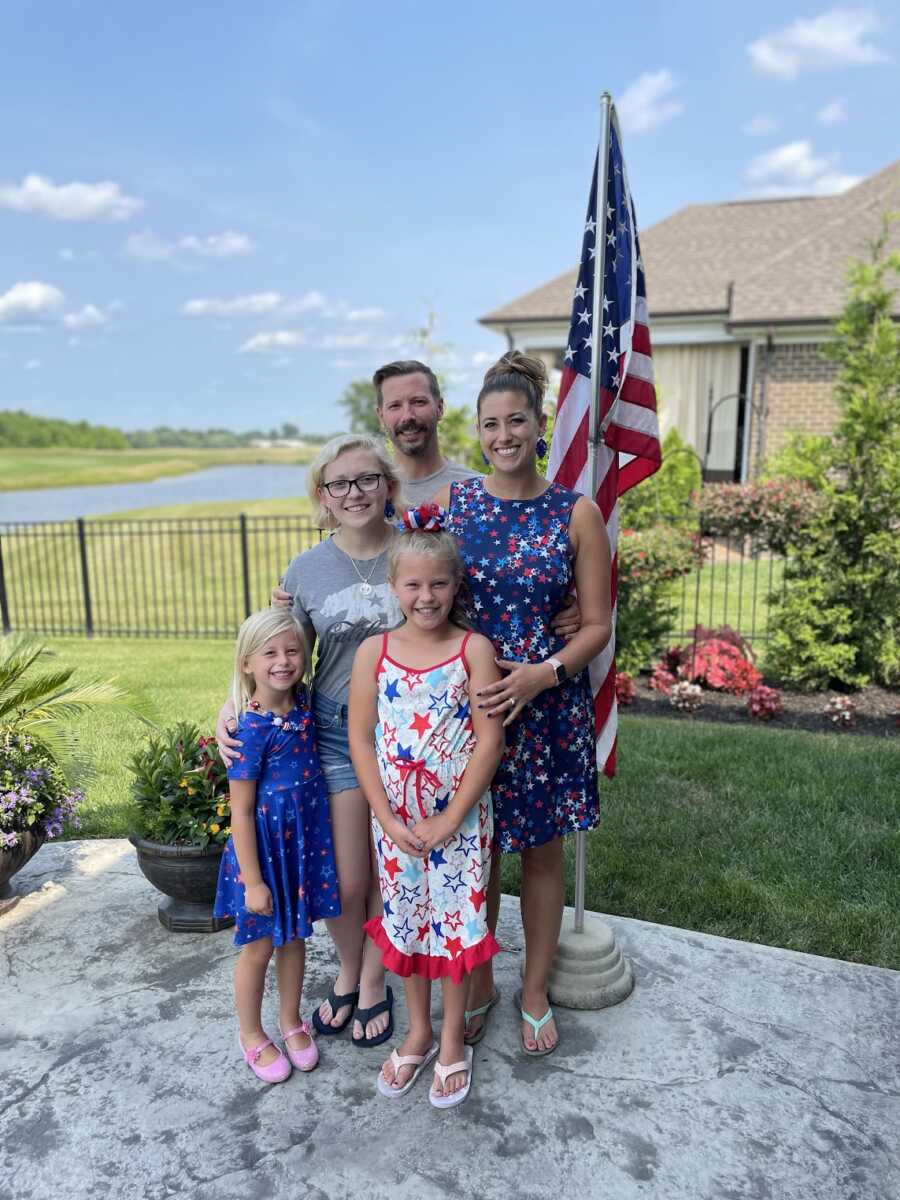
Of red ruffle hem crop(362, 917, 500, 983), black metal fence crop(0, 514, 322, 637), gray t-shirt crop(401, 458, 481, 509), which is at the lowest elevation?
black metal fence crop(0, 514, 322, 637)

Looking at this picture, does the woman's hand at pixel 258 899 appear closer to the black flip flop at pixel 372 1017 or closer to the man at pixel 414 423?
the black flip flop at pixel 372 1017

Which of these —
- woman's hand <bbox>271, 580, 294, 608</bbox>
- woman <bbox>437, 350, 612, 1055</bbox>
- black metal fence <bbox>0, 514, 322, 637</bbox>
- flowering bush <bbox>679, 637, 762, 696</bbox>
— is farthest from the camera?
black metal fence <bbox>0, 514, 322, 637</bbox>

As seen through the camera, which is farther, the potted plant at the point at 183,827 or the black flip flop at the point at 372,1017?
the potted plant at the point at 183,827

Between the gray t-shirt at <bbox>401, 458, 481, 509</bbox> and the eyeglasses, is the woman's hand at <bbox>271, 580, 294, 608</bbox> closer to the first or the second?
the eyeglasses

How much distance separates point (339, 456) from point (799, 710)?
577 cm

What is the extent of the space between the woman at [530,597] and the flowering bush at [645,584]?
200 inches

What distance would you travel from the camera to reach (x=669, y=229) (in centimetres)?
2030

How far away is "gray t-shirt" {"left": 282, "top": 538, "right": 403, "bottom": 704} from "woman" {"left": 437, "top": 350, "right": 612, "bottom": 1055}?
0.95 feet

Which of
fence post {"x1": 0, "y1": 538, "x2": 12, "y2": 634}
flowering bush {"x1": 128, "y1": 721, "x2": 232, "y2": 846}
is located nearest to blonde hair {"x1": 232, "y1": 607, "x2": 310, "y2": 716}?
flowering bush {"x1": 128, "y1": 721, "x2": 232, "y2": 846}

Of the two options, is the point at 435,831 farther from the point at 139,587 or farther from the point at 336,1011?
the point at 139,587

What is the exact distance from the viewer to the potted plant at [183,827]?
3.41 meters

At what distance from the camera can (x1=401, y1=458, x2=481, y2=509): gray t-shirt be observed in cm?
310

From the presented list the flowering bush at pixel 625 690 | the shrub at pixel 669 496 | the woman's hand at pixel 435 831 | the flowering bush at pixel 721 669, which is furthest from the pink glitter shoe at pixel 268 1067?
the shrub at pixel 669 496

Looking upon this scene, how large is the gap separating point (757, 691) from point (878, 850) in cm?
274
